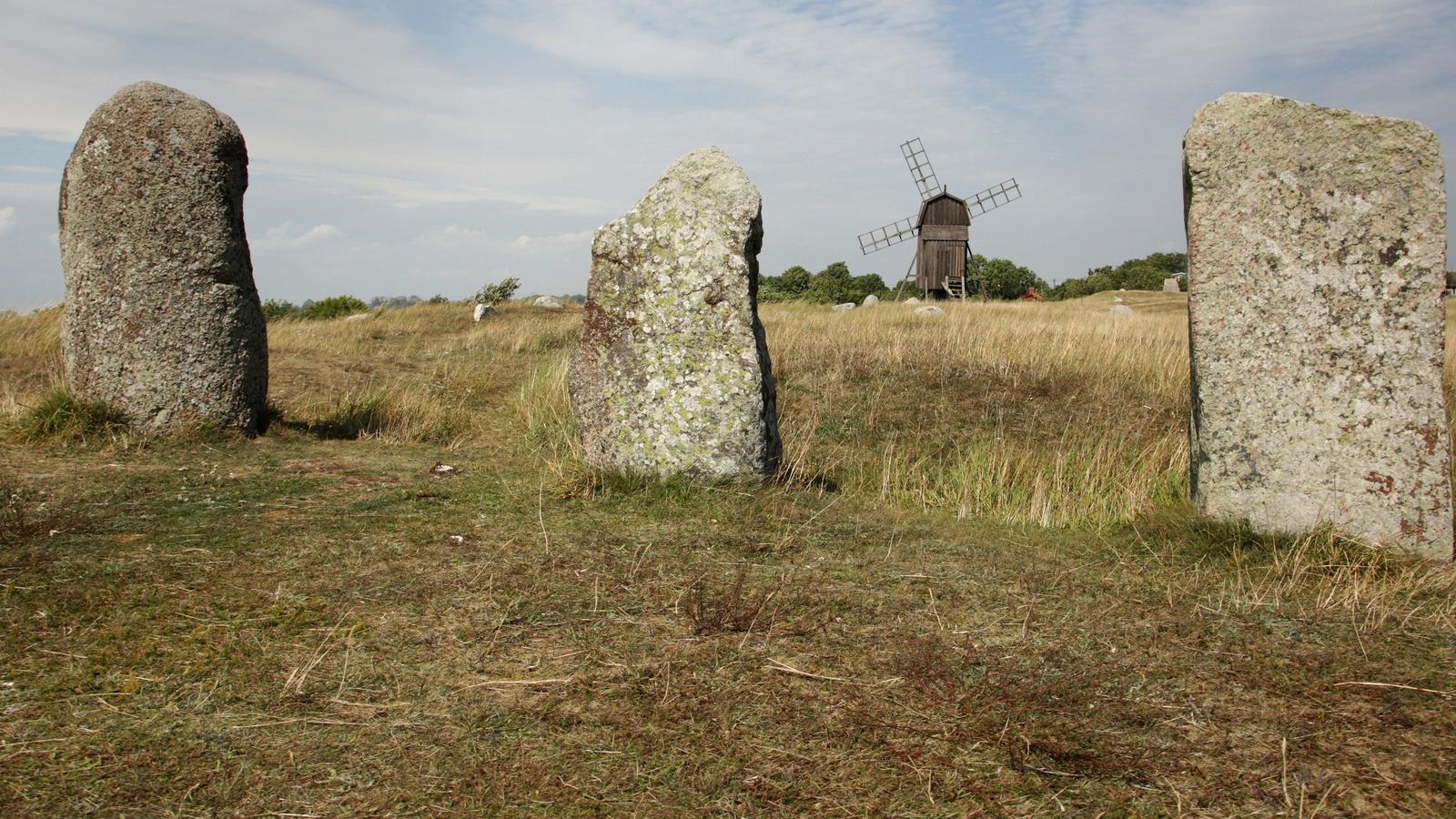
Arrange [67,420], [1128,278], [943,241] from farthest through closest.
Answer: [1128,278]
[943,241]
[67,420]

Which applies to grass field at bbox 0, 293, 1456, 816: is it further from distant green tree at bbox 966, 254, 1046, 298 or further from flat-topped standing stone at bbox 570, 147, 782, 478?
distant green tree at bbox 966, 254, 1046, 298

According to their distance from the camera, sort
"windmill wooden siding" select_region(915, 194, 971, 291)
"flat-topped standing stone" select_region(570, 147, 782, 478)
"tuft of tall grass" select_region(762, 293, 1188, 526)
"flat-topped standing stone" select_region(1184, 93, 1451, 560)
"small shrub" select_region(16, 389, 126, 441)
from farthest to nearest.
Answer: "windmill wooden siding" select_region(915, 194, 971, 291) < "small shrub" select_region(16, 389, 126, 441) < "tuft of tall grass" select_region(762, 293, 1188, 526) < "flat-topped standing stone" select_region(570, 147, 782, 478) < "flat-topped standing stone" select_region(1184, 93, 1451, 560)

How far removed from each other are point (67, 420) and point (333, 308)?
49.8ft

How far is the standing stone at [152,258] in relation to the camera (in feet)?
23.6

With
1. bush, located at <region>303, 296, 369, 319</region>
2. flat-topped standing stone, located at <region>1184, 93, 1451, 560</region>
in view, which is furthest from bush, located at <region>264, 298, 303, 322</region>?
flat-topped standing stone, located at <region>1184, 93, 1451, 560</region>

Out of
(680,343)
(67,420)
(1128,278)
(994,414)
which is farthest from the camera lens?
(1128,278)

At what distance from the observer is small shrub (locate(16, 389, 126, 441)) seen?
708cm

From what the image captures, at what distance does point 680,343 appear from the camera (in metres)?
6.14

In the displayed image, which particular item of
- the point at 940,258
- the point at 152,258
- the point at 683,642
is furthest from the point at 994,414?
the point at 940,258

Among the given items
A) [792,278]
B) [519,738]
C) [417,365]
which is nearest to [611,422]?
[519,738]

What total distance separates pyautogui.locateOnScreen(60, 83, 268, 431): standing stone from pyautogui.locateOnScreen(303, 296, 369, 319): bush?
541 inches

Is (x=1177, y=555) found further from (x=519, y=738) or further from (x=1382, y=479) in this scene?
(x=519, y=738)

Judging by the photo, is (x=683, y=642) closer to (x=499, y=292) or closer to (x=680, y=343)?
(x=680, y=343)

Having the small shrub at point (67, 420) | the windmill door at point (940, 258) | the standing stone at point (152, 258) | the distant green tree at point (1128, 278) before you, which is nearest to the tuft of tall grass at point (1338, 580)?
the standing stone at point (152, 258)
